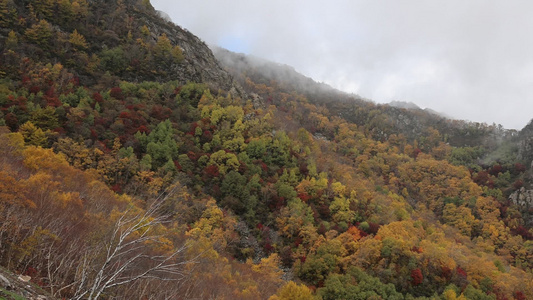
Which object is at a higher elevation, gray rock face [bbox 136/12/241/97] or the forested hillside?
gray rock face [bbox 136/12/241/97]

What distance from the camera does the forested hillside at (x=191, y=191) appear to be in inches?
931

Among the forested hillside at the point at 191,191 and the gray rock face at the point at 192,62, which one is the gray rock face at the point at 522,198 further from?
the gray rock face at the point at 192,62

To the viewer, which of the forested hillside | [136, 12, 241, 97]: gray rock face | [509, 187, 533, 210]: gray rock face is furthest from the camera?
[509, 187, 533, 210]: gray rock face

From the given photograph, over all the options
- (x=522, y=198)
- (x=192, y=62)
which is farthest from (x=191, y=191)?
(x=522, y=198)

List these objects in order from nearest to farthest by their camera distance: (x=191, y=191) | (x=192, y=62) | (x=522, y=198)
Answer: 1. (x=191, y=191)
2. (x=192, y=62)
3. (x=522, y=198)

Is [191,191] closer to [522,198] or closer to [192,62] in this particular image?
[192,62]

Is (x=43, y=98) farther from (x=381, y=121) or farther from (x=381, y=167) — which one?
(x=381, y=121)

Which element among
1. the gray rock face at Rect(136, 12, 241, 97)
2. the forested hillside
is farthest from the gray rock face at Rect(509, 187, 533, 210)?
the gray rock face at Rect(136, 12, 241, 97)

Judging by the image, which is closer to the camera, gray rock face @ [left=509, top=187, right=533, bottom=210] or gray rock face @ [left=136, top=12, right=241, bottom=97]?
gray rock face @ [left=136, top=12, right=241, bottom=97]

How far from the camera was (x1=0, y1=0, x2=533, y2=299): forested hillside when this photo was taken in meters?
23.6

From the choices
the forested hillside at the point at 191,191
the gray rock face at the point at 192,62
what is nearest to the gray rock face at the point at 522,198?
the forested hillside at the point at 191,191

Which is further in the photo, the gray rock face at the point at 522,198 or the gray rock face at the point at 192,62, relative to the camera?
the gray rock face at the point at 522,198

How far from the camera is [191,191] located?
A: 5444 centimetres

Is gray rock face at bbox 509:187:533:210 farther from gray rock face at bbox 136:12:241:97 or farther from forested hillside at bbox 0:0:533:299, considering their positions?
gray rock face at bbox 136:12:241:97
